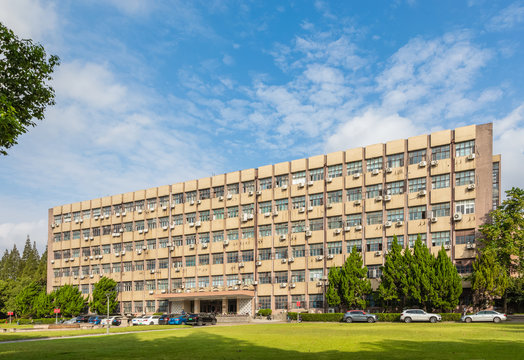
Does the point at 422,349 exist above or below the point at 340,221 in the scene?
below

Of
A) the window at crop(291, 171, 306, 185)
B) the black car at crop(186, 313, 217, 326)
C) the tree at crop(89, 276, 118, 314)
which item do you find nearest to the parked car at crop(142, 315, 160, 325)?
the black car at crop(186, 313, 217, 326)

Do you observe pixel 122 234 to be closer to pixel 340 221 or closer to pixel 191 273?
pixel 191 273

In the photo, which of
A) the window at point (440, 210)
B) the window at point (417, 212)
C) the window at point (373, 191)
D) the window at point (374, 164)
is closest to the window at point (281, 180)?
the window at point (374, 164)

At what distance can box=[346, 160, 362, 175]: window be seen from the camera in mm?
71500

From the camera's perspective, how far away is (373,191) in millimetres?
69438

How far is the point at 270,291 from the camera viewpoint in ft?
250

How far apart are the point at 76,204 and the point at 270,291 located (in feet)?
162

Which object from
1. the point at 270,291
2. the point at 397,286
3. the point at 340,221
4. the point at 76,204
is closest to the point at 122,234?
the point at 76,204

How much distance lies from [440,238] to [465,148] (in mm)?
11548

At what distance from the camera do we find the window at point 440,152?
64.4 m

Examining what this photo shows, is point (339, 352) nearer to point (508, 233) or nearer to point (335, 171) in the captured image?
point (508, 233)

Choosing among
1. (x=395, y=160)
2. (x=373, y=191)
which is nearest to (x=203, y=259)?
(x=373, y=191)

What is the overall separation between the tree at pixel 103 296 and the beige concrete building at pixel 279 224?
3449 mm

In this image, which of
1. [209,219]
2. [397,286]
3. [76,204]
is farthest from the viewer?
[76,204]
